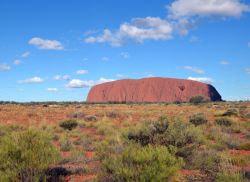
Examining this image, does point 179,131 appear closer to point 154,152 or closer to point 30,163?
point 154,152

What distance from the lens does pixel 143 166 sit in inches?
269

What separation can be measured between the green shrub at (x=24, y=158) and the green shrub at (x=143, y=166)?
4.96 ft

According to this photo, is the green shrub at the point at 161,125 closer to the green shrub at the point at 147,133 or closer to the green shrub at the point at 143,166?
the green shrub at the point at 147,133

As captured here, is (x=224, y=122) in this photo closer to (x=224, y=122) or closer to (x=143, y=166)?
(x=224, y=122)

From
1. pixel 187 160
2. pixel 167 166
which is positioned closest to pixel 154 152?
pixel 167 166

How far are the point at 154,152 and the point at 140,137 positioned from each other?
12.8ft

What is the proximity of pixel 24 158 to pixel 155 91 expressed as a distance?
6450 inches

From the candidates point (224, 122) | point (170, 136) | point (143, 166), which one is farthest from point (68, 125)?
point (143, 166)

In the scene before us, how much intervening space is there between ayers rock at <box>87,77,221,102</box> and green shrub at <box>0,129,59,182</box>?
156 m

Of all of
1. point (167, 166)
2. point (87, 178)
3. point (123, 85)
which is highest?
point (123, 85)

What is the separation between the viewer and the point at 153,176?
6.62 meters

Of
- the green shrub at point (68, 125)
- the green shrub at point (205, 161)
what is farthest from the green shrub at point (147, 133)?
the green shrub at point (68, 125)

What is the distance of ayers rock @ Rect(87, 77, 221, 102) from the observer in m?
167

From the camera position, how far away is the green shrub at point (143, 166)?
21.7ft
